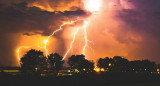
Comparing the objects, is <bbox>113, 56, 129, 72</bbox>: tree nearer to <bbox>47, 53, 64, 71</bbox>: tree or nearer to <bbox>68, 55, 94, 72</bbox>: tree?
<bbox>68, 55, 94, 72</bbox>: tree

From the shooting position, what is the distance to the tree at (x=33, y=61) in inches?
1809

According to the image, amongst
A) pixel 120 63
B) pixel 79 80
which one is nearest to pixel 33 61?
pixel 79 80

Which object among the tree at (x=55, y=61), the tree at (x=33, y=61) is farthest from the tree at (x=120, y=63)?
the tree at (x=33, y=61)

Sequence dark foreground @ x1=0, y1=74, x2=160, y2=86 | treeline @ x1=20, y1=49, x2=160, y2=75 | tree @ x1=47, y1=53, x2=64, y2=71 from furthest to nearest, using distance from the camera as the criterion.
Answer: tree @ x1=47, y1=53, x2=64, y2=71 < treeline @ x1=20, y1=49, x2=160, y2=75 < dark foreground @ x1=0, y1=74, x2=160, y2=86

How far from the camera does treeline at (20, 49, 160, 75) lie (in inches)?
1842

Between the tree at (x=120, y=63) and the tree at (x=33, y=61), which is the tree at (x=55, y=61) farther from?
the tree at (x=120, y=63)

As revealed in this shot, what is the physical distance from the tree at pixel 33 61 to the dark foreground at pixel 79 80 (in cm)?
2467

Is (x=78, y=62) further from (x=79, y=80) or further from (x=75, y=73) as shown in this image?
(x=79, y=80)

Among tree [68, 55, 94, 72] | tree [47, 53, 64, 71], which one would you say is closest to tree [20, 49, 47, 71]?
tree [47, 53, 64, 71]

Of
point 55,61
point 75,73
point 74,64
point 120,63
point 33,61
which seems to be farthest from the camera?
point 120,63

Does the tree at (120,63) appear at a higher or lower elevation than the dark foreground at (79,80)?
higher

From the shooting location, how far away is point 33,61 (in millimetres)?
47219

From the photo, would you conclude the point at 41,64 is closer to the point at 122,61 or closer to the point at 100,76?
the point at 100,76

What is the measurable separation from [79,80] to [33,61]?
27729 mm
